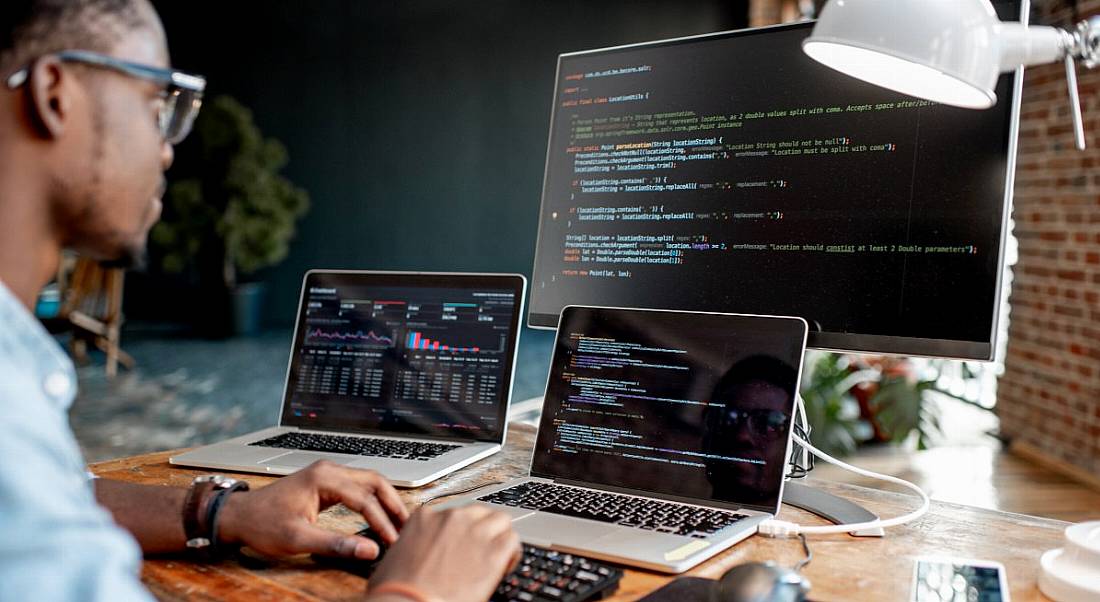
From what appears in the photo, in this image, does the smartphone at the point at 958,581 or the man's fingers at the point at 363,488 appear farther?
the man's fingers at the point at 363,488

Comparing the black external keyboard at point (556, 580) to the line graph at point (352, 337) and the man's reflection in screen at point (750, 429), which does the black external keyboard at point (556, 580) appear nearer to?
the man's reflection in screen at point (750, 429)

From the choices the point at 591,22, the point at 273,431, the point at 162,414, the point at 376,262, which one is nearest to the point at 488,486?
the point at 273,431

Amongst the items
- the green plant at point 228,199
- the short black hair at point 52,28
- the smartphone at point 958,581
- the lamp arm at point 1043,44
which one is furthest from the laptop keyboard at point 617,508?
the green plant at point 228,199

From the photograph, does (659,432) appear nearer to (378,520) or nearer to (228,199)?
(378,520)

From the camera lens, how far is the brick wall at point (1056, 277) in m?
3.74

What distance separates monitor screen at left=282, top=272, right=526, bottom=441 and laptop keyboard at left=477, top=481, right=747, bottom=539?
0.29 m

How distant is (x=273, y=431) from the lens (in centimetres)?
153

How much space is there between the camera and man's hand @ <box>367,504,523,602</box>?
0.77 meters

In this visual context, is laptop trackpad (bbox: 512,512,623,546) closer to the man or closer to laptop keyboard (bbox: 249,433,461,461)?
the man

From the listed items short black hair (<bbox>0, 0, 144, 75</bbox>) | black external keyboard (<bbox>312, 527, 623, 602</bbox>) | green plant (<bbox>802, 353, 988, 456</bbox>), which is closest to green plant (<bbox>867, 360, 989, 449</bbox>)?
green plant (<bbox>802, 353, 988, 456</bbox>)

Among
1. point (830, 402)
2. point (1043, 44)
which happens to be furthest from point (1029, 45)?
point (830, 402)

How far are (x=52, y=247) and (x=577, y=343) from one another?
72cm

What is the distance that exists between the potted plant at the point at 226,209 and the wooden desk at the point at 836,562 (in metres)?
6.54

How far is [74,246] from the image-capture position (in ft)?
2.43
